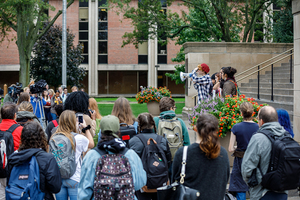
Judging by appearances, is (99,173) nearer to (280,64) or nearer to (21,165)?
(21,165)

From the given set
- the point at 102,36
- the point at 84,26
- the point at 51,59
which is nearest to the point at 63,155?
the point at 51,59

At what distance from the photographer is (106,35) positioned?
43.7 metres

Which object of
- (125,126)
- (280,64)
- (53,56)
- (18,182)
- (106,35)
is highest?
(106,35)

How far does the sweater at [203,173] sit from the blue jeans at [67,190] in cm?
163

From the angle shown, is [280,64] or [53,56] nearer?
[280,64]

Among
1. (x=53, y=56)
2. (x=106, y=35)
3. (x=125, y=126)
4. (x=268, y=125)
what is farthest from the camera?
(x=106, y=35)

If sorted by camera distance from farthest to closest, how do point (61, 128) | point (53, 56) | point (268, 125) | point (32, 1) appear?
point (53, 56) → point (32, 1) → point (61, 128) → point (268, 125)

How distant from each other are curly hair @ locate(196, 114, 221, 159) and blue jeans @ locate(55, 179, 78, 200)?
1926mm

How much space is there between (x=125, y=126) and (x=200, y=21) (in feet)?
62.2

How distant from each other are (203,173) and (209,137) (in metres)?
0.37

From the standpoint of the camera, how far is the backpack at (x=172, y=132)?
15.6 feet

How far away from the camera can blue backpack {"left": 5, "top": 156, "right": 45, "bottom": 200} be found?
10.9ft

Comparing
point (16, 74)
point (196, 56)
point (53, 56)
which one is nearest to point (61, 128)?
point (196, 56)

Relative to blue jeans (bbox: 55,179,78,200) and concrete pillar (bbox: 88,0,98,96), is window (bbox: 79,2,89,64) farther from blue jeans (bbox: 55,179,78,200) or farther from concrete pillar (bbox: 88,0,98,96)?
blue jeans (bbox: 55,179,78,200)
